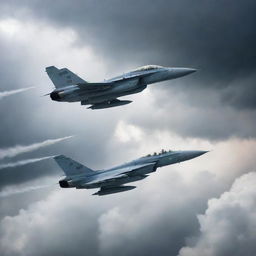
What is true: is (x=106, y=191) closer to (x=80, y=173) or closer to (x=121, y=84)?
(x=80, y=173)

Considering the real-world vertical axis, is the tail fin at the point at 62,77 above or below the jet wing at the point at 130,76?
above

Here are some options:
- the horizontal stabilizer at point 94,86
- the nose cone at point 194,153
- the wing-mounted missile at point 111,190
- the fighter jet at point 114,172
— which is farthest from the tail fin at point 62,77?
the nose cone at point 194,153

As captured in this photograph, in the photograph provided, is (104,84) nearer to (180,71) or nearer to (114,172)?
(180,71)

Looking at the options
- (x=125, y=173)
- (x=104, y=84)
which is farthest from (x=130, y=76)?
(x=125, y=173)

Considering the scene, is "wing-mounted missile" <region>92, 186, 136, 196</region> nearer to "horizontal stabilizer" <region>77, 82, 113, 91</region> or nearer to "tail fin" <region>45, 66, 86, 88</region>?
"horizontal stabilizer" <region>77, 82, 113, 91</region>

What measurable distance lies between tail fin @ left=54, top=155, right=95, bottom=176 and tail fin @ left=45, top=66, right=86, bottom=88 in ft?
38.5

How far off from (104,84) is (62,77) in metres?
5.42

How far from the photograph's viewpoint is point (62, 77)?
74312 mm

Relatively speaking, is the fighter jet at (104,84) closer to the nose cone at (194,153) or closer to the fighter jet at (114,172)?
the fighter jet at (114,172)

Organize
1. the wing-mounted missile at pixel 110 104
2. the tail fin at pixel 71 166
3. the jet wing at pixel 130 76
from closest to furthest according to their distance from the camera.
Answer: the jet wing at pixel 130 76 < the wing-mounted missile at pixel 110 104 < the tail fin at pixel 71 166

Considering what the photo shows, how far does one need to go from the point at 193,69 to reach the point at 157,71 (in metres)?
4.22

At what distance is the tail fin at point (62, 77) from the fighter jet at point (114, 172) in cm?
1172

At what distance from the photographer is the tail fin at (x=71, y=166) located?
80.6m

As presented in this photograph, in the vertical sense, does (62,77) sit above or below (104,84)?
above
